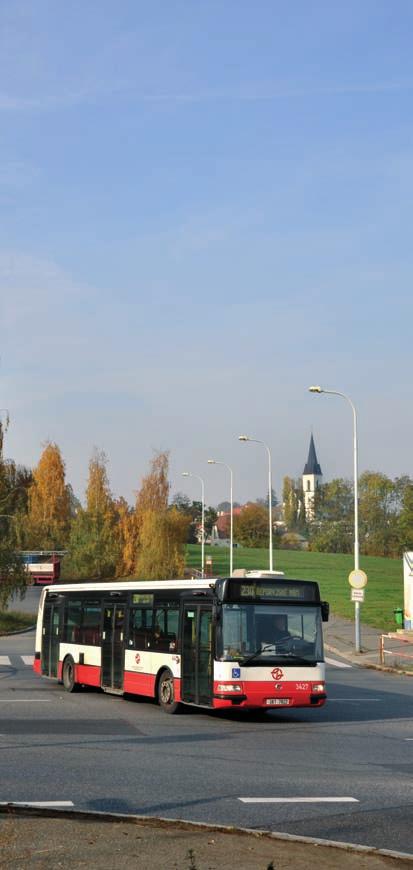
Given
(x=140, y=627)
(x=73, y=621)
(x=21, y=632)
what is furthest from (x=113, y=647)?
(x=21, y=632)

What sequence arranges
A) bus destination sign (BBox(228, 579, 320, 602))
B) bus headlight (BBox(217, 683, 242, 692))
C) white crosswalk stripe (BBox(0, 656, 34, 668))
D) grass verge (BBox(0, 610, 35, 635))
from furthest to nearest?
grass verge (BBox(0, 610, 35, 635)) → white crosswalk stripe (BBox(0, 656, 34, 668)) → bus destination sign (BBox(228, 579, 320, 602)) → bus headlight (BBox(217, 683, 242, 692))

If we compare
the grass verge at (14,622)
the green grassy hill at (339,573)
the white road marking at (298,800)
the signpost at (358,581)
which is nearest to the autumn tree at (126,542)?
the green grassy hill at (339,573)

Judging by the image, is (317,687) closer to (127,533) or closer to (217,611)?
(217,611)

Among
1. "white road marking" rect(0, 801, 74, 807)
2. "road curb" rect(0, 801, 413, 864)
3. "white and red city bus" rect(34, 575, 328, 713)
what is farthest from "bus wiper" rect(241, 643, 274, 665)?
"road curb" rect(0, 801, 413, 864)

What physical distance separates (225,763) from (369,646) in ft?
90.3

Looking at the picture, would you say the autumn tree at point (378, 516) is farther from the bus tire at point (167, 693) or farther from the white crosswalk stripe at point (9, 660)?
the bus tire at point (167, 693)

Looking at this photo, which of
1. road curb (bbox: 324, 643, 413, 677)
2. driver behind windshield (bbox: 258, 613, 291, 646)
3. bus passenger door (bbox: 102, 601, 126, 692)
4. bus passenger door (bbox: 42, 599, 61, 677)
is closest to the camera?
driver behind windshield (bbox: 258, 613, 291, 646)

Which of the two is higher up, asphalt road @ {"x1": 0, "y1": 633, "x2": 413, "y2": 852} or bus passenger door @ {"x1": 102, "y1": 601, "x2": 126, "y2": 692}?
bus passenger door @ {"x1": 102, "y1": 601, "x2": 126, "y2": 692}

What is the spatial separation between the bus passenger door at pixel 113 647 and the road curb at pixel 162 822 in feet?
44.3

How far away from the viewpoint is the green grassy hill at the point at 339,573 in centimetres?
6259

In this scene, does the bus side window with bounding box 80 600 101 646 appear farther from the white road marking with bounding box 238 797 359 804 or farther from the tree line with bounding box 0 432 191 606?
the tree line with bounding box 0 432 191 606

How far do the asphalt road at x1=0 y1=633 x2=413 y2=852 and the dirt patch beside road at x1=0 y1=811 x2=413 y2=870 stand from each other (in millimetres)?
806

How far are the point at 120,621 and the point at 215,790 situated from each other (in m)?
12.2

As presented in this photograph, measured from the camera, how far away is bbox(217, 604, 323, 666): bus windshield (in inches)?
802
